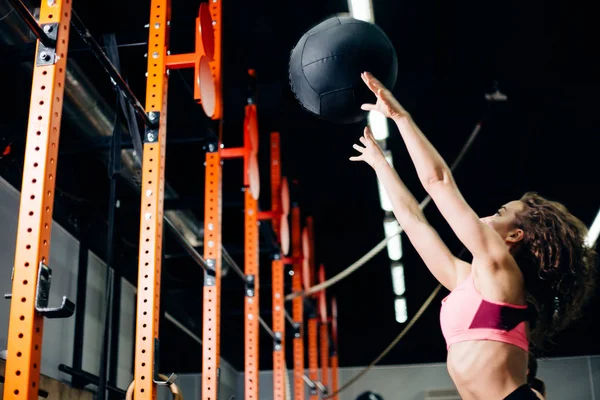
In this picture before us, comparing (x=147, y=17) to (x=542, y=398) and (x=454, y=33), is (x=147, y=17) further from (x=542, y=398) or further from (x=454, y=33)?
(x=542, y=398)

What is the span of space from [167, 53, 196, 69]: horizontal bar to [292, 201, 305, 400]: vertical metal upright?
431 cm

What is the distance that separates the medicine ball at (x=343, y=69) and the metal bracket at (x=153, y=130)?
1.10 meters

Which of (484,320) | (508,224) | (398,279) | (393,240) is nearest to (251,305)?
(508,224)

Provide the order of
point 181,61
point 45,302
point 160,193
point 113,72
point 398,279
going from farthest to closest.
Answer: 1. point 398,279
2. point 181,61
3. point 160,193
4. point 113,72
5. point 45,302

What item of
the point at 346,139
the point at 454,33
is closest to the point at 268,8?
the point at 454,33

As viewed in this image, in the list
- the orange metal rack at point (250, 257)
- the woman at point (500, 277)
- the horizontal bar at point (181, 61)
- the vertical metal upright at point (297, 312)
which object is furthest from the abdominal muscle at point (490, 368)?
the vertical metal upright at point (297, 312)

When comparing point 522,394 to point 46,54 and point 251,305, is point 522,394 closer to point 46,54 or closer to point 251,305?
point 46,54

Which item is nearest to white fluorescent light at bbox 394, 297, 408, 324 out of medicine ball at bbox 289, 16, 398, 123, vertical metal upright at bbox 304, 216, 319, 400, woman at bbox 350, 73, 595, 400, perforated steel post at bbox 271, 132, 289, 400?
vertical metal upright at bbox 304, 216, 319, 400

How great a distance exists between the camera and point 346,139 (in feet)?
27.1

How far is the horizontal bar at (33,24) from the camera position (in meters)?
2.68

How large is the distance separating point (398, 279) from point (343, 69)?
31.8 feet

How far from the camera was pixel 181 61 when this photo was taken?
4.20 m

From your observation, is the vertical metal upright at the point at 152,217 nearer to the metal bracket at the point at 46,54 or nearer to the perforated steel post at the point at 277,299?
the metal bracket at the point at 46,54

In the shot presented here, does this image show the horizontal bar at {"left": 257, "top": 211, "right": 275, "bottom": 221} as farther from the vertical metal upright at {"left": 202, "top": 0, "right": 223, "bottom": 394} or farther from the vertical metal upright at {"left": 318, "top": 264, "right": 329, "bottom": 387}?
the vertical metal upright at {"left": 318, "top": 264, "right": 329, "bottom": 387}
